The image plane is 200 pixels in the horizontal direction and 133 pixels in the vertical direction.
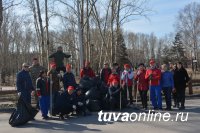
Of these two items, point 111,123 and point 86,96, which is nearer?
point 111,123

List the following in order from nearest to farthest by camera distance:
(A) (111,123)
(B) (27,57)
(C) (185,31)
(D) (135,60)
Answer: (A) (111,123)
(C) (185,31)
(B) (27,57)
(D) (135,60)

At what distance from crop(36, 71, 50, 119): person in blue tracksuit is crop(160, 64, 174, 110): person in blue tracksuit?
4290mm

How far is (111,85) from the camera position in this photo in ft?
47.6

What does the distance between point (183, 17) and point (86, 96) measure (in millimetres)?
60032

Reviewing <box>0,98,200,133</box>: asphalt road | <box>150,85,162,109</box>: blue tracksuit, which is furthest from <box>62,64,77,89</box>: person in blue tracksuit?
<box>150,85,162,109</box>: blue tracksuit

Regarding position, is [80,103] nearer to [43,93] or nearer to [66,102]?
[66,102]

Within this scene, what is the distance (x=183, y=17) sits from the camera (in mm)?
71438

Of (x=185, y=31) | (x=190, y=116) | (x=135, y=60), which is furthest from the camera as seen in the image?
(x=135, y=60)

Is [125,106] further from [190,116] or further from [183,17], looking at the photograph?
[183,17]

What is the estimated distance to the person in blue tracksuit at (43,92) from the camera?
1296 cm

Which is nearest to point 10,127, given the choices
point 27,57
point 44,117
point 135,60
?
point 44,117

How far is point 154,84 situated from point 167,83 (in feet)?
1.75

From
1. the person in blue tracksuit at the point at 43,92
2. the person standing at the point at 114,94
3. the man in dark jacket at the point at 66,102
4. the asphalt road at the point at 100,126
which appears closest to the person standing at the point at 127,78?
the person standing at the point at 114,94

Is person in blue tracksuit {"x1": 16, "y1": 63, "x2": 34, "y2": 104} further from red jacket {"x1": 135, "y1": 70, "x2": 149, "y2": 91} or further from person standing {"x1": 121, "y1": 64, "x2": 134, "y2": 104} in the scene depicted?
red jacket {"x1": 135, "y1": 70, "x2": 149, "y2": 91}
